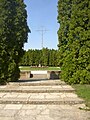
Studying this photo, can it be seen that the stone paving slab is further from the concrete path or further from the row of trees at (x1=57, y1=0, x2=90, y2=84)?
the row of trees at (x1=57, y1=0, x2=90, y2=84)

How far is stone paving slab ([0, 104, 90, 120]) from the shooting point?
625 centimetres

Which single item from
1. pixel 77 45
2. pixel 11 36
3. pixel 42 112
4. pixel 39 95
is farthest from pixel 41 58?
pixel 42 112

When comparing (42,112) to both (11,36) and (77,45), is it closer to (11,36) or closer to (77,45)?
(77,45)

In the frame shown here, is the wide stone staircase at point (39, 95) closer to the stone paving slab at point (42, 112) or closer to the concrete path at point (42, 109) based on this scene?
the concrete path at point (42, 109)

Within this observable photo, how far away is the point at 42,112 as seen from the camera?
684 cm

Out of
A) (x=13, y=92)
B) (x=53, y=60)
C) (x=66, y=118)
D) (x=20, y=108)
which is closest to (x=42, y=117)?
(x=66, y=118)

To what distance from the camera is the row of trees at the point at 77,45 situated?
13.4 metres

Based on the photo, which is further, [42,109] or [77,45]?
[77,45]

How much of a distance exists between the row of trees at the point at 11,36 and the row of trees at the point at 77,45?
2607 mm

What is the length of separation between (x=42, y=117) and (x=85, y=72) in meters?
7.45

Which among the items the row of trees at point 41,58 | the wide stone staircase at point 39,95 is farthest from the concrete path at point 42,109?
the row of trees at point 41,58

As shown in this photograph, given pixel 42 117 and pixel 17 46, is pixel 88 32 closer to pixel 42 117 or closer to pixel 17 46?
pixel 17 46

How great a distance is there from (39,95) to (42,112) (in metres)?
2.77

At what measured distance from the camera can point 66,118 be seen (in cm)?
617
